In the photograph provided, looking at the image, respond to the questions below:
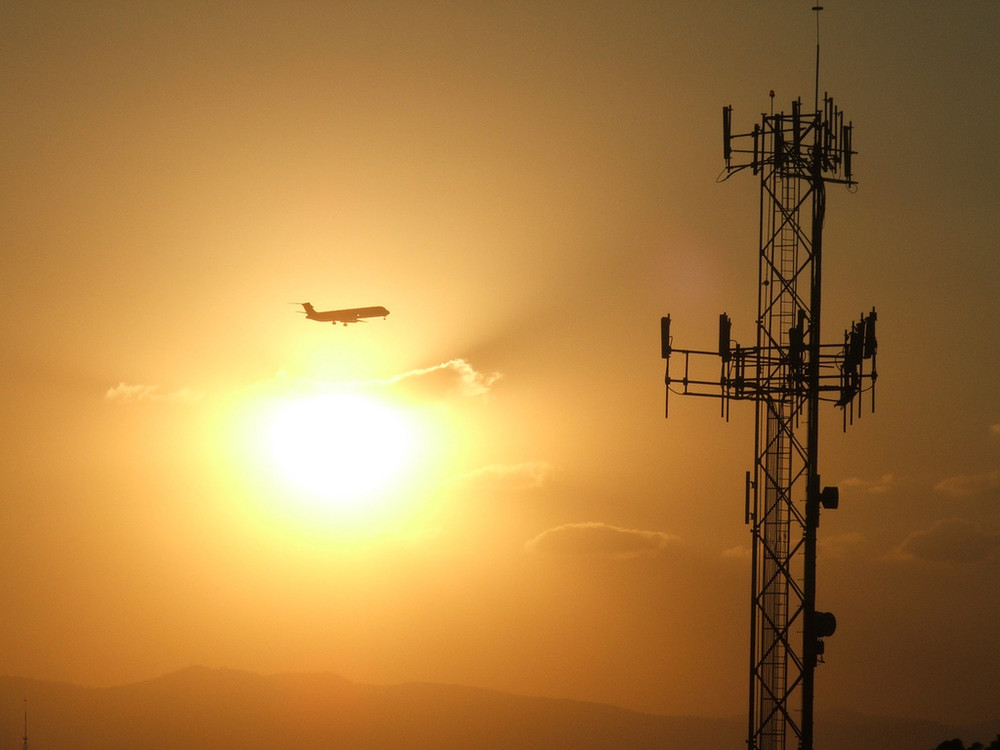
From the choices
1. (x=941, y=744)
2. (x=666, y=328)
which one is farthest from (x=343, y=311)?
(x=941, y=744)

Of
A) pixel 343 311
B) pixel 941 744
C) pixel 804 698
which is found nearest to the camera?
pixel 941 744

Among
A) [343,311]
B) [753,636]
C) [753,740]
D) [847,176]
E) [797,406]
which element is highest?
[343,311]

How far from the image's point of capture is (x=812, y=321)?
41.1 metres

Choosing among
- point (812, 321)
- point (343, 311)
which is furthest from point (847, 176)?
point (343, 311)

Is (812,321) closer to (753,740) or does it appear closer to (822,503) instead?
(822,503)

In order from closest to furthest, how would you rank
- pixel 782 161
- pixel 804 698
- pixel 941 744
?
pixel 941 744 → pixel 804 698 → pixel 782 161

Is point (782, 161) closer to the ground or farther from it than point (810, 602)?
farther from it

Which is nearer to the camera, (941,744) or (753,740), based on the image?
(941,744)

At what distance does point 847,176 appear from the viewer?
42.5 m

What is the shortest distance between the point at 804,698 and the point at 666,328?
11.5 meters

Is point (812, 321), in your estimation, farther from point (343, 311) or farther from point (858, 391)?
point (343, 311)

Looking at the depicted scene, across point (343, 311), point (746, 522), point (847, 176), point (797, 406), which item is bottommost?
point (746, 522)

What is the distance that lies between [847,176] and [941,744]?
1675 centimetres

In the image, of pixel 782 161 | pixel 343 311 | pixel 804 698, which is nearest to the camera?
pixel 804 698
